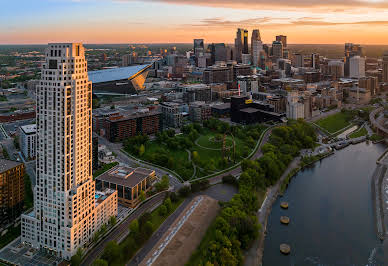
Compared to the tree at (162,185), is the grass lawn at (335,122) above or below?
above

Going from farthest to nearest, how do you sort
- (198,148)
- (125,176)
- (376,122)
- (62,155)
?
(376,122) < (198,148) < (125,176) < (62,155)

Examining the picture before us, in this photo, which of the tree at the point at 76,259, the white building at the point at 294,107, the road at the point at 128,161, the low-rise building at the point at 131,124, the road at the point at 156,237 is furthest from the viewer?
the white building at the point at 294,107

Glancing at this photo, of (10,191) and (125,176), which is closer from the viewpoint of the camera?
(10,191)

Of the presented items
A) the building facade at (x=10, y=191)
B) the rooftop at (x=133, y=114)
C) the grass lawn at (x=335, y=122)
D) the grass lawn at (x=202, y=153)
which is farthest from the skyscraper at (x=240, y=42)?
the building facade at (x=10, y=191)

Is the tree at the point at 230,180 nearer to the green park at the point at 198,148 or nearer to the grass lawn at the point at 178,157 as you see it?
the green park at the point at 198,148

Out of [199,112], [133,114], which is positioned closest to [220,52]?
[199,112]

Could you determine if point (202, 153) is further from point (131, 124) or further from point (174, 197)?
point (174, 197)

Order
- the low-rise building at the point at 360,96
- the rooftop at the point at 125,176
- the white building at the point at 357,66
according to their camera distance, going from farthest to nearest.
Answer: the white building at the point at 357,66, the low-rise building at the point at 360,96, the rooftop at the point at 125,176
